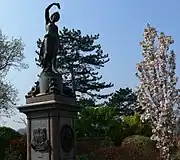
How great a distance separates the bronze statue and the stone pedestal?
2.74 ft

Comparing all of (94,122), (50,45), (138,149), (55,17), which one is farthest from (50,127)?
(94,122)

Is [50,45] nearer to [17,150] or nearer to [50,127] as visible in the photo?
[50,127]

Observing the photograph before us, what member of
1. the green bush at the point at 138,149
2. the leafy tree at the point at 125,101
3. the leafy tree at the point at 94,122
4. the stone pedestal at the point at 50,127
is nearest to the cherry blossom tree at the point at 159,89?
the green bush at the point at 138,149

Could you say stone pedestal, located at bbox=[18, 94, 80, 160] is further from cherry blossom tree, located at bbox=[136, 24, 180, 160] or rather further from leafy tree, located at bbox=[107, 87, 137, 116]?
leafy tree, located at bbox=[107, 87, 137, 116]

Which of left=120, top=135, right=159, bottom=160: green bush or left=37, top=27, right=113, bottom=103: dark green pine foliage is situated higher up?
left=37, top=27, right=113, bottom=103: dark green pine foliage

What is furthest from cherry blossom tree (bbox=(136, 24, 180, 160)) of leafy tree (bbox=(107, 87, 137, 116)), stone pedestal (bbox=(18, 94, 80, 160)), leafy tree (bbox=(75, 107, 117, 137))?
leafy tree (bbox=(107, 87, 137, 116))

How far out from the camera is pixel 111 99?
4081 centimetres

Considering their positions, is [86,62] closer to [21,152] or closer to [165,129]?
[21,152]

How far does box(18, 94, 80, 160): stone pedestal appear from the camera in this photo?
930 centimetres

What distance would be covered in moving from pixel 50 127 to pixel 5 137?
391 inches

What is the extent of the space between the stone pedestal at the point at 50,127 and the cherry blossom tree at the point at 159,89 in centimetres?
478

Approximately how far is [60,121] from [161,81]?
6.36 metres

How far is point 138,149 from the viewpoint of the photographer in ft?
61.4

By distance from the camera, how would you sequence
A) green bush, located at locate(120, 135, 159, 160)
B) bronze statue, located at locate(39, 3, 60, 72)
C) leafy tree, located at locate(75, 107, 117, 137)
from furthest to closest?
1. leafy tree, located at locate(75, 107, 117, 137)
2. green bush, located at locate(120, 135, 159, 160)
3. bronze statue, located at locate(39, 3, 60, 72)
